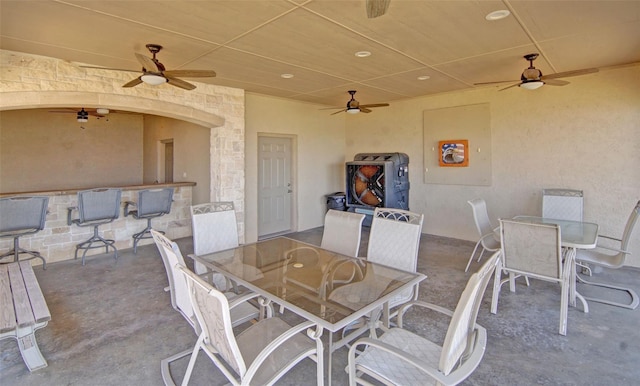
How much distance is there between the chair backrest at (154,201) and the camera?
15.7 ft

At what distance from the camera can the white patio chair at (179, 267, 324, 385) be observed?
4.72 feet

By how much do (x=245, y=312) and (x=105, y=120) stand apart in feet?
26.4

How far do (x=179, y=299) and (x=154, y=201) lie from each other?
3268 mm

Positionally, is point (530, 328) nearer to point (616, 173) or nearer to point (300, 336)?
point (300, 336)

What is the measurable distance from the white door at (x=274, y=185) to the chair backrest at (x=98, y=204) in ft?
7.57

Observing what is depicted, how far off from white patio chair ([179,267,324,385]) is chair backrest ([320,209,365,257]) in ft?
3.82

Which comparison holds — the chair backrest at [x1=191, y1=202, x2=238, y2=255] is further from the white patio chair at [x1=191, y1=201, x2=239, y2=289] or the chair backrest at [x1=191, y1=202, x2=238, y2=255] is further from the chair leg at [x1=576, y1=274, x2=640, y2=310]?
the chair leg at [x1=576, y1=274, x2=640, y2=310]

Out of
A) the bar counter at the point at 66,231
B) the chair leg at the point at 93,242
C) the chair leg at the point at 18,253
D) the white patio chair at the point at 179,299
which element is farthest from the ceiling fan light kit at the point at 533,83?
the chair leg at the point at 18,253

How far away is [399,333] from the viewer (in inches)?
74.8

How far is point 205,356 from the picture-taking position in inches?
94.3

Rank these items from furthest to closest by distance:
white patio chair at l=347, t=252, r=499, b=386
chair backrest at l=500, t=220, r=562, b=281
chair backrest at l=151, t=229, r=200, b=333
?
chair backrest at l=500, t=220, r=562, b=281 → chair backrest at l=151, t=229, r=200, b=333 → white patio chair at l=347, t=252, r=499, b=386

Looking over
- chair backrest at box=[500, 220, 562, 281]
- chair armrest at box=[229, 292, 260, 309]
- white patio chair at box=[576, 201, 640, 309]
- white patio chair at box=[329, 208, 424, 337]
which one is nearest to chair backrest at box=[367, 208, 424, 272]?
white patio chair at box=[329, 208, 424, 337]

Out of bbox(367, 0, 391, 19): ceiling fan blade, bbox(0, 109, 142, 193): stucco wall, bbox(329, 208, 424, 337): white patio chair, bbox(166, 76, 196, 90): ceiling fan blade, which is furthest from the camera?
bbox(0, 109, 142, 193): stucco wall

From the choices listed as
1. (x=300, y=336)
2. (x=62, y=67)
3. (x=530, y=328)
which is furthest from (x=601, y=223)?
(x=62, y=67)
